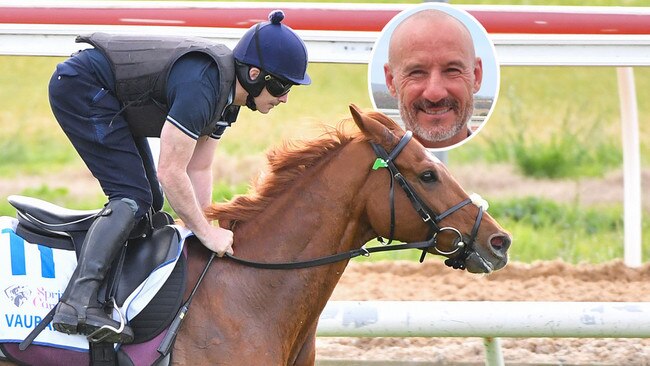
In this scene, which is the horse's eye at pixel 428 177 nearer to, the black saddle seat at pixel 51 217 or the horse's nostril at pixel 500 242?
the horse's nostril at pixel 500 242

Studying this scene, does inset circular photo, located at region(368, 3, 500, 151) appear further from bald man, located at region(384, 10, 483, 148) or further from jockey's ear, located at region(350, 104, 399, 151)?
jockey's ear, located at region(350, 104, 399, 151)

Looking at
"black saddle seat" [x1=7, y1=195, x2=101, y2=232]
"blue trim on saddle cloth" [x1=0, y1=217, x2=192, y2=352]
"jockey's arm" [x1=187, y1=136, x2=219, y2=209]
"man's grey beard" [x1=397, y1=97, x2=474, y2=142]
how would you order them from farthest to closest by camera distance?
"man's grey beard" [x1=397, y1=97, x2=474, y2=142] < "jockey's arm" [x1=187, y1=136, x2=219, y2=209] < "black saddle seat" [x1=7, y1=195, x2=101, y2=232] < "blue trim on saddle cloth" [x1=0, y1=217, x2=192, y2=352]

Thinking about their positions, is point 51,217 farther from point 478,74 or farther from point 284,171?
point 478,74

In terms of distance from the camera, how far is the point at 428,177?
455 cm

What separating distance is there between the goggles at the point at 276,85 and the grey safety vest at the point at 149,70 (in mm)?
138

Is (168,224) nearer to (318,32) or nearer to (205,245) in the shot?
(205,245)

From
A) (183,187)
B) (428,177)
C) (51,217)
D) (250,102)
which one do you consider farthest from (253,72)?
(51,217)

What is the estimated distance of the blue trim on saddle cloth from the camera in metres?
4.25

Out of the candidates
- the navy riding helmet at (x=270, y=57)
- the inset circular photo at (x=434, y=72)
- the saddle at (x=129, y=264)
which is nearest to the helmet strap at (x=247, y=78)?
the navy riding helmet at (x=270, y=57)

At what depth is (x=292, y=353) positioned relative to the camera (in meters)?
4.60

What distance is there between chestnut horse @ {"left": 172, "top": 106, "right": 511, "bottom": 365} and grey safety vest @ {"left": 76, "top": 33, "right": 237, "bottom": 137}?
1.34 ft

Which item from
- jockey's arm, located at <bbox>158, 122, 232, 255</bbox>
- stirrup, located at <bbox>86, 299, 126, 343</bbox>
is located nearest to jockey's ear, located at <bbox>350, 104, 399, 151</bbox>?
jockey's arm, located at <bbox>158, 122, 232, 255</bbox>

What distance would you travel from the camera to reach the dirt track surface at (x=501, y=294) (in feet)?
20.4

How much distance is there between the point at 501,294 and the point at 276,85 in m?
3.03
